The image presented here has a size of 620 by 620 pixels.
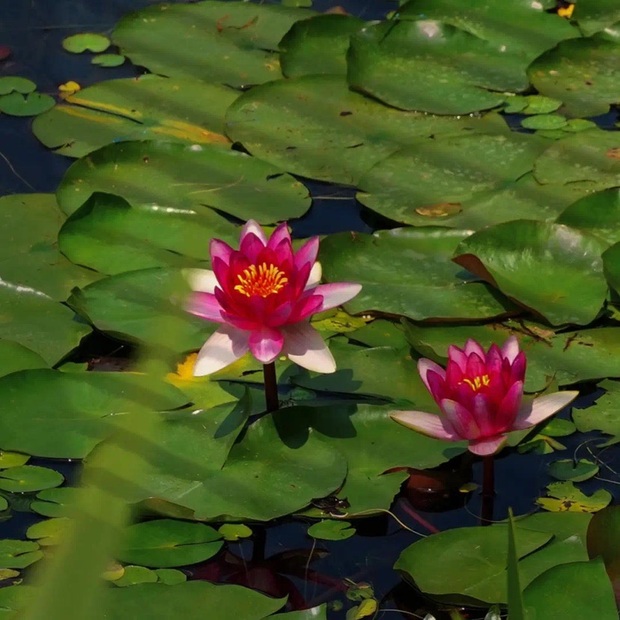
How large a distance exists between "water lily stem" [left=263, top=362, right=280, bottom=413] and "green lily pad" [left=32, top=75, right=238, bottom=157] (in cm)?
99

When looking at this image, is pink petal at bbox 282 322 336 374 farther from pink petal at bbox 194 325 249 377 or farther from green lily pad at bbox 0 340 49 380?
green lily pad at bbox 0 340 49 380

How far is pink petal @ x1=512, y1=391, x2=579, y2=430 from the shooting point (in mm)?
1573

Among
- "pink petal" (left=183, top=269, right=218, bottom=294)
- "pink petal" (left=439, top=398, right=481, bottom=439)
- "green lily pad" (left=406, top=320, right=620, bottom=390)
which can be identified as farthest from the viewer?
"green lily pad" (left=406, top=320, right=620, bottom=390)

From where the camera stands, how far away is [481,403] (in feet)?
4.92

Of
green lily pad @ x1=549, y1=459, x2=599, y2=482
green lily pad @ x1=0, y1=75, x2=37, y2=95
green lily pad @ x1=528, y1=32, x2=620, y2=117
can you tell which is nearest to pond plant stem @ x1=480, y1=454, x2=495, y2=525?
green lily pad @ x1=549, y1=459, x2=599, y2=482

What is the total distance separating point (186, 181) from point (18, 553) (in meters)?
1.11

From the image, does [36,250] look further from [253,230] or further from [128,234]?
[253,230]

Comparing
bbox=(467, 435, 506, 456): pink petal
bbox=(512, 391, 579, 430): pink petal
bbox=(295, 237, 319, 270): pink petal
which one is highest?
bbox=(295, 237, 319, 270): pink petal

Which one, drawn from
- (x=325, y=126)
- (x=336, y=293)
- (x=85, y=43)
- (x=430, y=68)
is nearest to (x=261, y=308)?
(x=336, y=293)

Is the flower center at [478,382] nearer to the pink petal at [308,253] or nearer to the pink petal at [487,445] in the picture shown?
the pink petal at [487,445]

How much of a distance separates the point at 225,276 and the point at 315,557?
1.48ft

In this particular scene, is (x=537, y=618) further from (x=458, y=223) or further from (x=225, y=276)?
(x=458, y=223)

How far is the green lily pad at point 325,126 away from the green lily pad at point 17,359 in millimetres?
856

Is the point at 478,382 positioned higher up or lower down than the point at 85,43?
higher up
